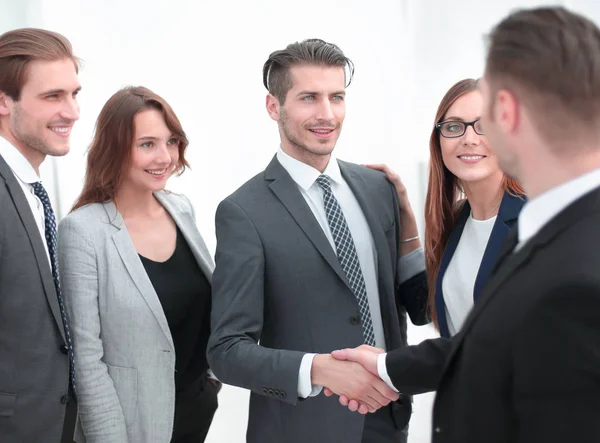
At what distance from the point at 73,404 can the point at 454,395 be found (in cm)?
128

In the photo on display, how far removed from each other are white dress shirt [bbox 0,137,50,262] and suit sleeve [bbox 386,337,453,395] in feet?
3.44

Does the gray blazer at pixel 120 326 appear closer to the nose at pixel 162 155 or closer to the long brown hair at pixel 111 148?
the long brown hair at pixel 111 148

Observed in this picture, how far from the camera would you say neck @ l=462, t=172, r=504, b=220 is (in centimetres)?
202

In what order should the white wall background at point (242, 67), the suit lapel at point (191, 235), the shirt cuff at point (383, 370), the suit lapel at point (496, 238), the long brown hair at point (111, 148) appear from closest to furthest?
the shirt cuff at point (383, 370) → the suit lapel at point (496, 238) → the long brown hair at point (111, 148) → the suit lapel at point (191, 235) → the white wall background at point (242, 67)

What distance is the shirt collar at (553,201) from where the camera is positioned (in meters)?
0.96

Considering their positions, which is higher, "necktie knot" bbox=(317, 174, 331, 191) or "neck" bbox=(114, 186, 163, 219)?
"necktie knot" bbox=(317, 174, 331, 191)

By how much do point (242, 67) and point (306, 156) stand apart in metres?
1.90

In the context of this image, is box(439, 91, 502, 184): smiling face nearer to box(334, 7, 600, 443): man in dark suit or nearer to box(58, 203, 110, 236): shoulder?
box(334, 7, 600, 443): man in dark suit

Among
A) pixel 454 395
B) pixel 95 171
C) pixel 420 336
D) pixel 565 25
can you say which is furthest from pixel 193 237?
pixel 420 336

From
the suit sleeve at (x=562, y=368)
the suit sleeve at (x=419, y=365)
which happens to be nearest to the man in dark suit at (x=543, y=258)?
the suit sleeve at (x=562, y=368)

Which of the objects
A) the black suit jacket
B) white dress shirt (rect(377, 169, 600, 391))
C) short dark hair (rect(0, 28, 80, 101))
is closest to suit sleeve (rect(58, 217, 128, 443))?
short dark hair (rect(0, 28, 80, 101))

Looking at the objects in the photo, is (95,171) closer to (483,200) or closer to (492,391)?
(483,200)

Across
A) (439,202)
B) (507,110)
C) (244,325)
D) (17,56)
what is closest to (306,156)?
(439,202)

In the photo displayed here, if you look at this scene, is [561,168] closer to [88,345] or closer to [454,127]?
[454,127]
